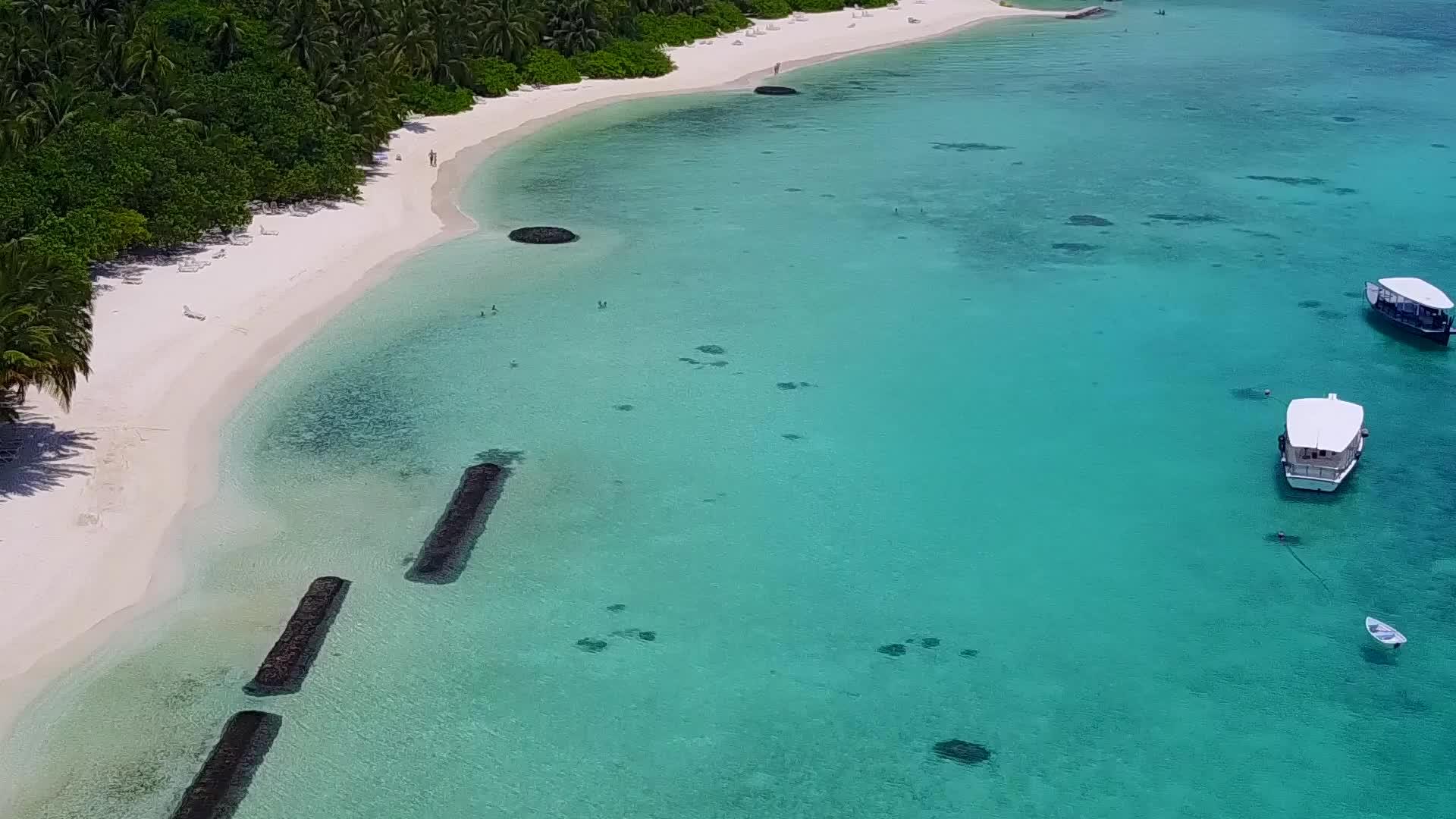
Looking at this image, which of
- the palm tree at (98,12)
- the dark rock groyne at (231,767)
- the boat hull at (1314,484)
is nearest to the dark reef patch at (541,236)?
the palm tree at (98,12)

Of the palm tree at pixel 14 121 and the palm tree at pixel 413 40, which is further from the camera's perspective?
the palm tree at pixel 413 40

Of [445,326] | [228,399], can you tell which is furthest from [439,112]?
[228,399]

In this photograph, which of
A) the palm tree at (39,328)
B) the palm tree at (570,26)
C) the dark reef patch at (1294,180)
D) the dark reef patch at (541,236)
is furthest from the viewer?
the palm tree at (570,26)

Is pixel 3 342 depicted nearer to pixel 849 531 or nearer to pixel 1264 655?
pixel 849 531

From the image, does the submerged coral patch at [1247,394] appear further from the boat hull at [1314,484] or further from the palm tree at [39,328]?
the palm tree at [39,328]

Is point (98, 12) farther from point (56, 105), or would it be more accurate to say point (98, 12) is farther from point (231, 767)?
point (231, 767)

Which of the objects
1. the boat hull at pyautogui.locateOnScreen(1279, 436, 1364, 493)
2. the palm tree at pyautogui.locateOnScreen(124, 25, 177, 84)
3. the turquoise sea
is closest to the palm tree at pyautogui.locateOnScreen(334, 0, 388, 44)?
the palm tree at pyautogui.locateOnScreen(124, 25, 177, 84)

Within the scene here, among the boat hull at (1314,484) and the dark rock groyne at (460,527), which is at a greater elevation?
the dark rock groyne at (460,527)
